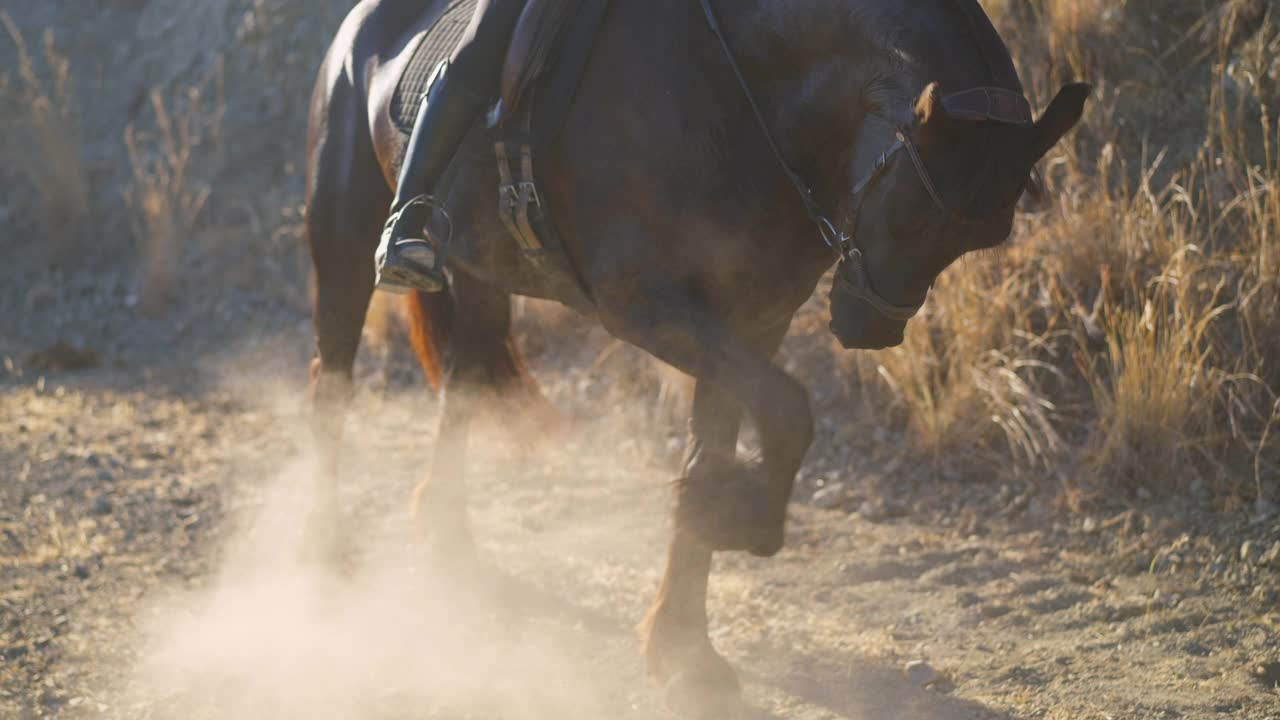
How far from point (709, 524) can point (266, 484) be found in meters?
3.58

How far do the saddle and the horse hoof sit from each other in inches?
48.3

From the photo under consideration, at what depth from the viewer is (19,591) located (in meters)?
4.38

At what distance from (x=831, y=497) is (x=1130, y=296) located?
1721 mm

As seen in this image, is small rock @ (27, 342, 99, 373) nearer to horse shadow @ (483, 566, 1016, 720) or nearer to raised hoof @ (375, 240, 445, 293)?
raised hoof @ (375, 240, 445, 293)

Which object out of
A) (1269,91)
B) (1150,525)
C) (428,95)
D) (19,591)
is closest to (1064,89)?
(428,95)

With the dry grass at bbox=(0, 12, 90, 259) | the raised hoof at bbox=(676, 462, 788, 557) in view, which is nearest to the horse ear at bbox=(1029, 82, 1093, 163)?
the raised hoof at bbox=(676, 462, 788, 557)

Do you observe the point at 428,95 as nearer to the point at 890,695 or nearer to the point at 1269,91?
the point at 890,695

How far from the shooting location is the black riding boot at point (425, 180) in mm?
3525

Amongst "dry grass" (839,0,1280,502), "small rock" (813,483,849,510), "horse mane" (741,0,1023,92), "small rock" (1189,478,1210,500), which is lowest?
"small rock" (813,483,849,510)

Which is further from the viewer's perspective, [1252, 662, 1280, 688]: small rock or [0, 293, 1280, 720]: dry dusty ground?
[0, 293, 1280, 720]: dry dusty ground

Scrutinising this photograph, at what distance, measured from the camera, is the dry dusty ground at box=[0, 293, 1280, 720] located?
3.60 metres

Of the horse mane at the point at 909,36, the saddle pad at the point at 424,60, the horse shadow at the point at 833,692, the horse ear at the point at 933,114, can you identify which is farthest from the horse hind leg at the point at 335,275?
the horse ear at the point at 933,114

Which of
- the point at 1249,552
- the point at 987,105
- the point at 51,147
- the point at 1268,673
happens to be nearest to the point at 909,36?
the point at 987,105

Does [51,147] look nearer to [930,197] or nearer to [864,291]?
[864,291]
